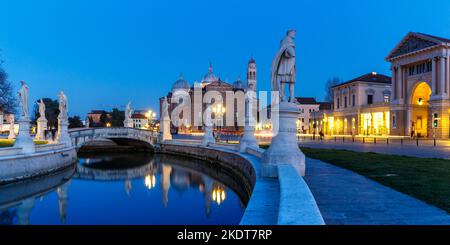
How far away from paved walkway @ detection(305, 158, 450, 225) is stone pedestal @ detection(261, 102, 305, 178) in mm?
979

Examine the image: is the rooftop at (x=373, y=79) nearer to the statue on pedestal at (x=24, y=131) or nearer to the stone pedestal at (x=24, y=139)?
the statue on pedestal at (x=24, y=131)

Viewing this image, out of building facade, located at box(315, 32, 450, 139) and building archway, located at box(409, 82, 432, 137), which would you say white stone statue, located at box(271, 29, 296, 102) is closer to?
building facade, located at box(315, 32, 450, 139)

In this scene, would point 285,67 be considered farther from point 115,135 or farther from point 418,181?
point 115,135

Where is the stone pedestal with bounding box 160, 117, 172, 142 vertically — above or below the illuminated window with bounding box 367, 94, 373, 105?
below

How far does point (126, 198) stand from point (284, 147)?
403 inches

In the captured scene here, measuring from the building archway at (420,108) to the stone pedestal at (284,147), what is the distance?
165 feet

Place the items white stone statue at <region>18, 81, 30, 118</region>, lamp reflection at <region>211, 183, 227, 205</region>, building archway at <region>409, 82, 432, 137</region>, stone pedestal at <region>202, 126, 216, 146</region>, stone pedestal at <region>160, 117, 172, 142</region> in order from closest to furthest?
1. lamp reflection at <region>211, 183, 227, 205</region>
2. white stone statue at <region>18, 81, 30, 118</region>
3. stone pedestal at <region>202, 126, 216, 146</region>
4. stone pedestal at <region>160, 117, 172, 142</region>
5. building archway at <region>409, 82, 432, 137</region>

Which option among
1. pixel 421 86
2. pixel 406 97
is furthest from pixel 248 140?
pixel 421 86

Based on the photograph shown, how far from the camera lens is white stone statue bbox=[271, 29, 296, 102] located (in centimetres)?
1038

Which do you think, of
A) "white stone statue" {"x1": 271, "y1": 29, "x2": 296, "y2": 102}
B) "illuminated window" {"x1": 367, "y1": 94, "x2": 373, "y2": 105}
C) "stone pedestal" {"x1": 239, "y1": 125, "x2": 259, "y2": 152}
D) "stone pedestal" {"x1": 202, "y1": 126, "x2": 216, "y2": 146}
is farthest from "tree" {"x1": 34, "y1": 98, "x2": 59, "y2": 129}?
"white stone statue" {"x1": 271, "y1": 29, "x2": 296, "y2": 102}

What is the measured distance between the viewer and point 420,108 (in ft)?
180

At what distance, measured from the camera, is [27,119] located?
2016cm
